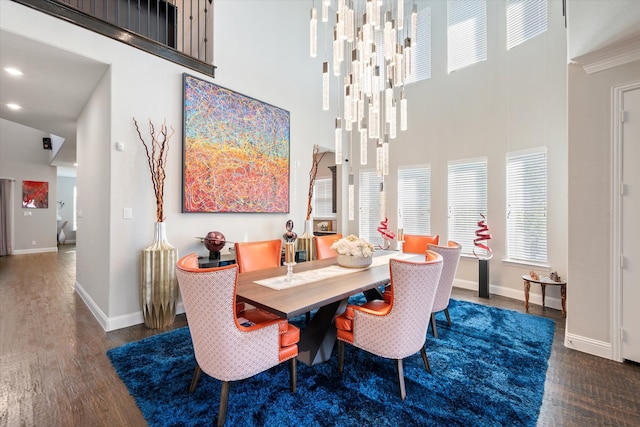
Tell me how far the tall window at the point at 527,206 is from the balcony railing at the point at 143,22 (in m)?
4.48

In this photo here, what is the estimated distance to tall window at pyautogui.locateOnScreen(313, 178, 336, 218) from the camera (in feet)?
23.1

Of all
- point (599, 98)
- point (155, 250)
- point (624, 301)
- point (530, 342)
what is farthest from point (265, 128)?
point (624, 301)

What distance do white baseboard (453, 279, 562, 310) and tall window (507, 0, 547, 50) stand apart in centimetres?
354

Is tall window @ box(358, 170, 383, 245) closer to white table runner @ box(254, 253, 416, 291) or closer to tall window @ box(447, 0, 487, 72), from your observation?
tall window @ box(447, 0, 487, 72)

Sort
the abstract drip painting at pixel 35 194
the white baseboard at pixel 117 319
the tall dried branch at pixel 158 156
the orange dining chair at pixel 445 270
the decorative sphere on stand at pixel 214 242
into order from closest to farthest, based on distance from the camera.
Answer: the orange dining chair at pixel 445 270, the white baseboard at pixel 117 319, the tall dried branch at pixel 158 156, the decorative sphere on stand at pixel 214 242, the abstract drip painting at pixel 35 194

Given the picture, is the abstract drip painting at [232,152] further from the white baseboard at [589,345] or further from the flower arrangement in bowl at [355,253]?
the white baseboard at [589,345]

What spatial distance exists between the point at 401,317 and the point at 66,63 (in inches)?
157

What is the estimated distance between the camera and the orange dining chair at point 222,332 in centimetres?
A: 149

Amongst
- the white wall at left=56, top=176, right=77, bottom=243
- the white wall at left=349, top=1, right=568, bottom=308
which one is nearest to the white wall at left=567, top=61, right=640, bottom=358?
the white wall at left=349, top=1, right=568, bottom=308

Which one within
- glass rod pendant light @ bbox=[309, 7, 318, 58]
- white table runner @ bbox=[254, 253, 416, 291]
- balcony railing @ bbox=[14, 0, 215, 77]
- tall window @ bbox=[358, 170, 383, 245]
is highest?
balcony railing @ bbox=[14, 0, 215, 77]

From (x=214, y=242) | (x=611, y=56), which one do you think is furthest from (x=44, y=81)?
(x=611, y=56)

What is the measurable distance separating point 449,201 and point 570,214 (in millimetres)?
2119

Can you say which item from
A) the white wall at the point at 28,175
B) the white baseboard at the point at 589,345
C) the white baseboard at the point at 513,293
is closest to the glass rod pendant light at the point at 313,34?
the white baseboard at the point at 589,345

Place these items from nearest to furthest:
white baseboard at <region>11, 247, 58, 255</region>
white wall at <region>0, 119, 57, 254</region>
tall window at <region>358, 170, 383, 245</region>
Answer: tall window at <region>358, 170, 383, 245</region>
white wall at <region>0, 119, 57, 254</region>
white baseboard at <region>11, 247, 58, 255</region>
